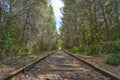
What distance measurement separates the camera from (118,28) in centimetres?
3086

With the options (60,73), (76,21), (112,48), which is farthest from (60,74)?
(76,21)

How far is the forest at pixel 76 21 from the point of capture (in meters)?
10.9

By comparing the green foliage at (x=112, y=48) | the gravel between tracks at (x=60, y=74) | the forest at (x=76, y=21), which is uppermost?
the forest at (x=76, y=21)

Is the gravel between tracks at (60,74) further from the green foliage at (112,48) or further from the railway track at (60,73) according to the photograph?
the green foliage at (112,48)

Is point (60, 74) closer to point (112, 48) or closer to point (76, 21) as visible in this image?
point (112, 48)

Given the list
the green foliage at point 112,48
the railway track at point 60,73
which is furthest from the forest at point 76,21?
the railway track at point 60,73

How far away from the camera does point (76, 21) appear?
133ft

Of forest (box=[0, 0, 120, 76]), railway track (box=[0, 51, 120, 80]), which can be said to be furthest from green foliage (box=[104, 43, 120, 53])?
railway track (box=[0, 51, 120, 80])

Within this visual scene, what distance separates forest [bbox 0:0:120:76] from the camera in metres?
10.9

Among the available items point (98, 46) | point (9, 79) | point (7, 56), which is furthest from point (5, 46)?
point (98, 46)

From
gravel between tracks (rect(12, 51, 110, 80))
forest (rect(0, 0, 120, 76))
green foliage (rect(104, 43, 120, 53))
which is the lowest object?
gravel between tracks (rect(12, 51, 110, 80))

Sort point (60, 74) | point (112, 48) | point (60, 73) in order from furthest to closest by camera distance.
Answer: point (112, 48), point (60, 73), point (60, 74)

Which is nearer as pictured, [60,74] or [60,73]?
[60,74]

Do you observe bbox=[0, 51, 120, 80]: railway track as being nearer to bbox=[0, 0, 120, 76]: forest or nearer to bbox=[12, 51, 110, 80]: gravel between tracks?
bbox=[12, 51, 110, 80]: gravel between tracks
